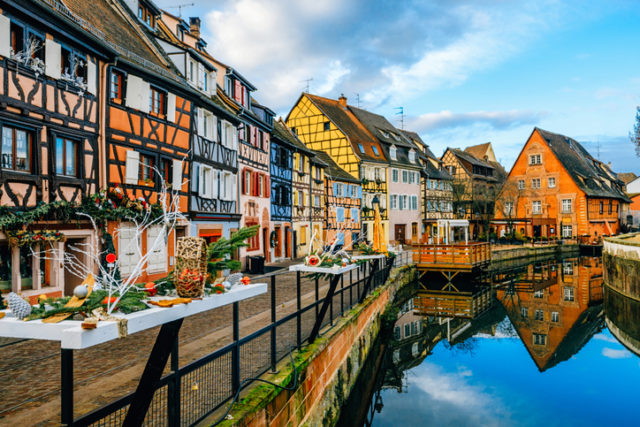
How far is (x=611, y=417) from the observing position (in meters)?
10.9

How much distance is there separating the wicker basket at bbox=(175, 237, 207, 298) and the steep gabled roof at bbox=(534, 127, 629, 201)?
56.4m

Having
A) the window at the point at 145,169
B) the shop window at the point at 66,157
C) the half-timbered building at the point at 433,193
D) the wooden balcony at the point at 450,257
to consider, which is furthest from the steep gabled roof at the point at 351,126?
the shop window at the point at 66,157

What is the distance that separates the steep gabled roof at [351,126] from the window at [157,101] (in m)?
25.9

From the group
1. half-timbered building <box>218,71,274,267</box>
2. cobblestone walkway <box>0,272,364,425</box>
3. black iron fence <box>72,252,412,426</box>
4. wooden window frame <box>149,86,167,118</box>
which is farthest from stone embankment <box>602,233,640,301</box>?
wooden window frame <box>149,86,167,118</box>

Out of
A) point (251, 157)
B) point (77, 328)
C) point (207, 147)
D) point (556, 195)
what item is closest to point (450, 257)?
point (251, 157)

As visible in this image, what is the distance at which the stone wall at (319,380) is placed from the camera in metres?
5.37

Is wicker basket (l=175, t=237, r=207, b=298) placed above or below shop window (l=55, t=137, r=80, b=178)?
below

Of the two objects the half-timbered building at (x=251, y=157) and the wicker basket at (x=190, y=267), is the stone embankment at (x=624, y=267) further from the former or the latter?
the wicker basket at (x=190, y=267)

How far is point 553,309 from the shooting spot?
22641mm

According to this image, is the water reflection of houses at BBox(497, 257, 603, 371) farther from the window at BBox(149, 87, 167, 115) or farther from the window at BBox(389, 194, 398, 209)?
the window at BBox(149, 87, 167, 115)

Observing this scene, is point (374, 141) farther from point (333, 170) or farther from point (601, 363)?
point (601, 363)

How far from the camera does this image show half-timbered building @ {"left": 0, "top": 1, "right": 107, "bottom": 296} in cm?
1042

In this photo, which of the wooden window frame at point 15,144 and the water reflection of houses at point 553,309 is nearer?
the wooden window frame at point 15,144

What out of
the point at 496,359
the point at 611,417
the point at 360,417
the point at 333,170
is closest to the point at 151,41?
the point at 360,417
